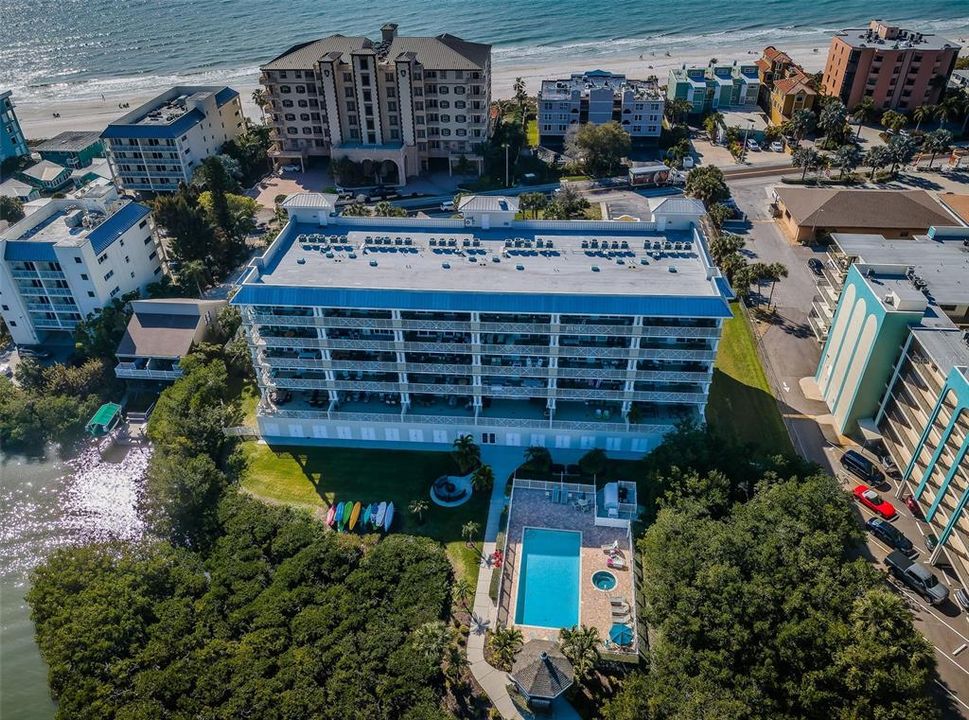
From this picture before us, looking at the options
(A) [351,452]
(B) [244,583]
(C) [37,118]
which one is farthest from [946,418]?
(C) [37,118]

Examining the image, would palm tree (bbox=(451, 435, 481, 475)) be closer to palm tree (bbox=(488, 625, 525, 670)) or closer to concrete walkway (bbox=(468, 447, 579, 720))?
concrete walkway (bbox=(468, 447, 579, 720))

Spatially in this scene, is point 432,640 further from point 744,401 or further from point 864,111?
point 864,111

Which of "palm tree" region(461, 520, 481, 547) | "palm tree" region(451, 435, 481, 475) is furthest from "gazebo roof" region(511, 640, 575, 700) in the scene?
"palm tree" region(451, 435, 481, 475)

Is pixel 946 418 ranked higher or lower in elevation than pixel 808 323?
higher

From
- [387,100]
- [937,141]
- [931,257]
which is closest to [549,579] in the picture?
[931,257]

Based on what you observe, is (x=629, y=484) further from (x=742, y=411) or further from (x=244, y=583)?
(x=244, y=583)

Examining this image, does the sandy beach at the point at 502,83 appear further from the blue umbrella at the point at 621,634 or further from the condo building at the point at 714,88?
the blue umbrella at the point at 621,634
